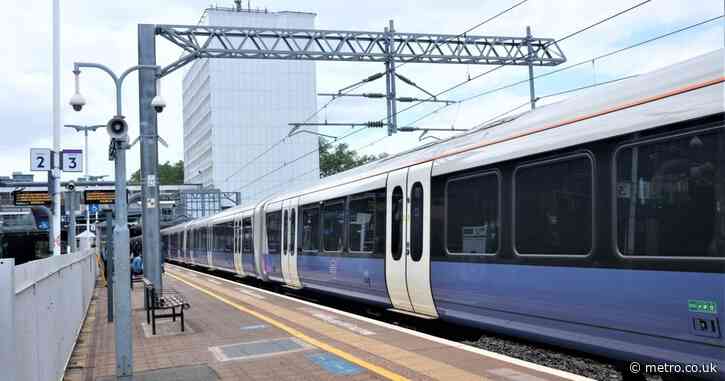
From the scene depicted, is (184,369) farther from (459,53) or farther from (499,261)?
(459,53)

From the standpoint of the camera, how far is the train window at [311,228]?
624 inches

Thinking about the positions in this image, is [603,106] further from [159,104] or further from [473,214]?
[159,104]

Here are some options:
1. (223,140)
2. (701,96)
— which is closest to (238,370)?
(701,96)

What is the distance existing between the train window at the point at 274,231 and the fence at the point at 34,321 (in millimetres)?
9829

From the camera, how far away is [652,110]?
6367mm

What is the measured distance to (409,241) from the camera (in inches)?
428

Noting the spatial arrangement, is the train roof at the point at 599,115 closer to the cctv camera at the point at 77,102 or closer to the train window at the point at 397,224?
the train window at the point at 397,224

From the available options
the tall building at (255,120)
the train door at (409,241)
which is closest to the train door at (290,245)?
the train door at (409,241)

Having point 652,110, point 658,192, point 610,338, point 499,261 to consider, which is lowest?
point 610,338

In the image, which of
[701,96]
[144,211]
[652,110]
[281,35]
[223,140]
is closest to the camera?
[701,96]

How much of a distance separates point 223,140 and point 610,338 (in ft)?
260

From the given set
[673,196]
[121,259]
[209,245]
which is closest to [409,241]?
[121,259]

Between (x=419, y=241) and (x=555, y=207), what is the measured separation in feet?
10.8

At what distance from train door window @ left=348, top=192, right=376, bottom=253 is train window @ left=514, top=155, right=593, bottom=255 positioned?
4.59 metres
